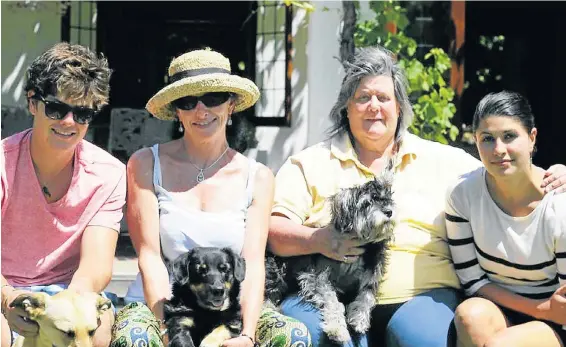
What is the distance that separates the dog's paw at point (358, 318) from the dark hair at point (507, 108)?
43.5 inches

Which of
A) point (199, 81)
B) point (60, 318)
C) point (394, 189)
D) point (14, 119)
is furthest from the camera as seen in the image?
point (14, 119)

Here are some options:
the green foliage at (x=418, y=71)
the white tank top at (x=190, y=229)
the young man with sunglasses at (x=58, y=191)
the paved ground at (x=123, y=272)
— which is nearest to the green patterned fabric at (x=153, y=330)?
the young man with sunglasses at (x=58, y=191)

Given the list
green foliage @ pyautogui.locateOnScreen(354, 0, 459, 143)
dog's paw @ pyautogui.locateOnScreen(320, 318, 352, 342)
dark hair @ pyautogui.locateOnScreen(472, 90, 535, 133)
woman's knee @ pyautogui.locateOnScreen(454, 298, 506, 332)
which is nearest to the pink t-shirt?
dog's paw @ pyautogui.locateOnScreen(320, 318, 352, 342)

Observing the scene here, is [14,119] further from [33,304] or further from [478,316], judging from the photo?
[478,316]

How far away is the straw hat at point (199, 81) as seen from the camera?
3.89m

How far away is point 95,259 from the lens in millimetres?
3680

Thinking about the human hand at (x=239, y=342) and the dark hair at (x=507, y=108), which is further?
the dark hair at (x=507, y=108)

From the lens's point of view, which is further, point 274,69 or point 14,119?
point 274,69

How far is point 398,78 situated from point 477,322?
139cm

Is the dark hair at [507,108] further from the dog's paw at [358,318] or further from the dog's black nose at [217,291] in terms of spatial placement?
the dog's black nose at [217,291]

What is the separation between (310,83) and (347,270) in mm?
4094

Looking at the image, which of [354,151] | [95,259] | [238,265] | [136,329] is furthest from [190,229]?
[354,151]

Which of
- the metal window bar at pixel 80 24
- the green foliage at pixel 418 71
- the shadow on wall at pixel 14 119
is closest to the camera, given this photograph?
the green foliage at pixel 418 71

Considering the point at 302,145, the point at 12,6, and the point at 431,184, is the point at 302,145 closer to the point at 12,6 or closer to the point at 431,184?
the point at 12,6
